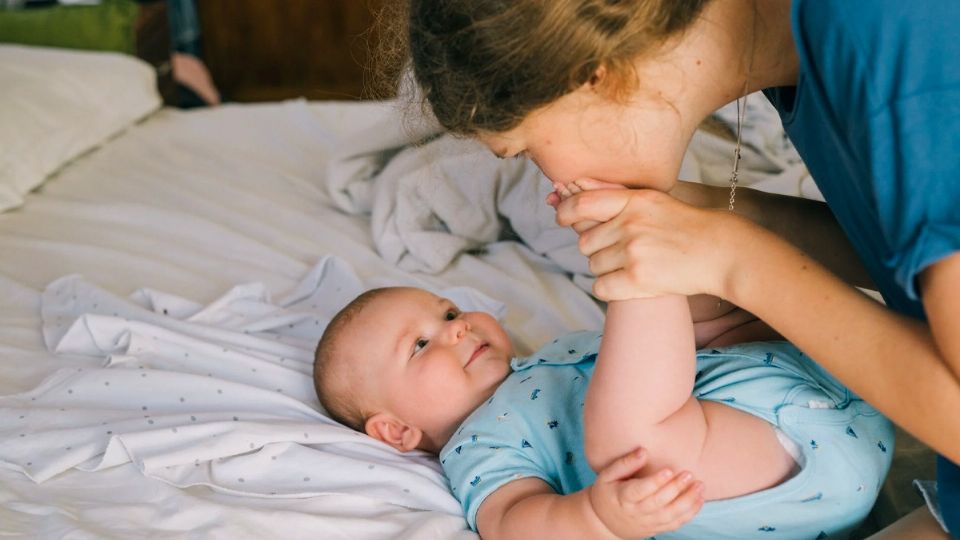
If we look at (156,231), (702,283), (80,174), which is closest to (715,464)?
(702,283)

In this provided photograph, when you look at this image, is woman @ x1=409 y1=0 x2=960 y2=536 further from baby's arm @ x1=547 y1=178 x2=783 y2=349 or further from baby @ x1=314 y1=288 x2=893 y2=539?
baby's arm @ x1=547 y1=178 x2=783 y2=349

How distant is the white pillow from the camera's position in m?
1.94

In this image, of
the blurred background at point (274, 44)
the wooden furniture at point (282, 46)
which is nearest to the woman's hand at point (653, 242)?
the blurred background at point (274, 44)

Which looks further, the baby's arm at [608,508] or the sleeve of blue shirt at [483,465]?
the sleeve of blue shirt at [483,465]

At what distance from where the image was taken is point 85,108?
7.14ft

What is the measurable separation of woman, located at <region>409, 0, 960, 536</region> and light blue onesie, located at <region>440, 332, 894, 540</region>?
0.08m

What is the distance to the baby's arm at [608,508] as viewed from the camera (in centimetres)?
85

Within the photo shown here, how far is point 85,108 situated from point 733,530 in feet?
5.71

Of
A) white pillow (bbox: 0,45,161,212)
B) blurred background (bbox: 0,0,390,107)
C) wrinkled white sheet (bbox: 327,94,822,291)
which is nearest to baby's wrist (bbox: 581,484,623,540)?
wrinkled white sheet (bbox: 327,94,822,291)

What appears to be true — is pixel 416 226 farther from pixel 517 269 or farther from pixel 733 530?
pixel 733 530

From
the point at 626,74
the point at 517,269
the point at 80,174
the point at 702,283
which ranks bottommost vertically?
the point at 80,174

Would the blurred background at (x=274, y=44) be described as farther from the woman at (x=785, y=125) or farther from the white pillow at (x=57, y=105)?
the woman at (x=785, y=125)

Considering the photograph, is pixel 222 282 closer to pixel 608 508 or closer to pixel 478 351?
pixel 478 351

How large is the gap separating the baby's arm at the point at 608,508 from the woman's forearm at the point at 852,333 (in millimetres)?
156
